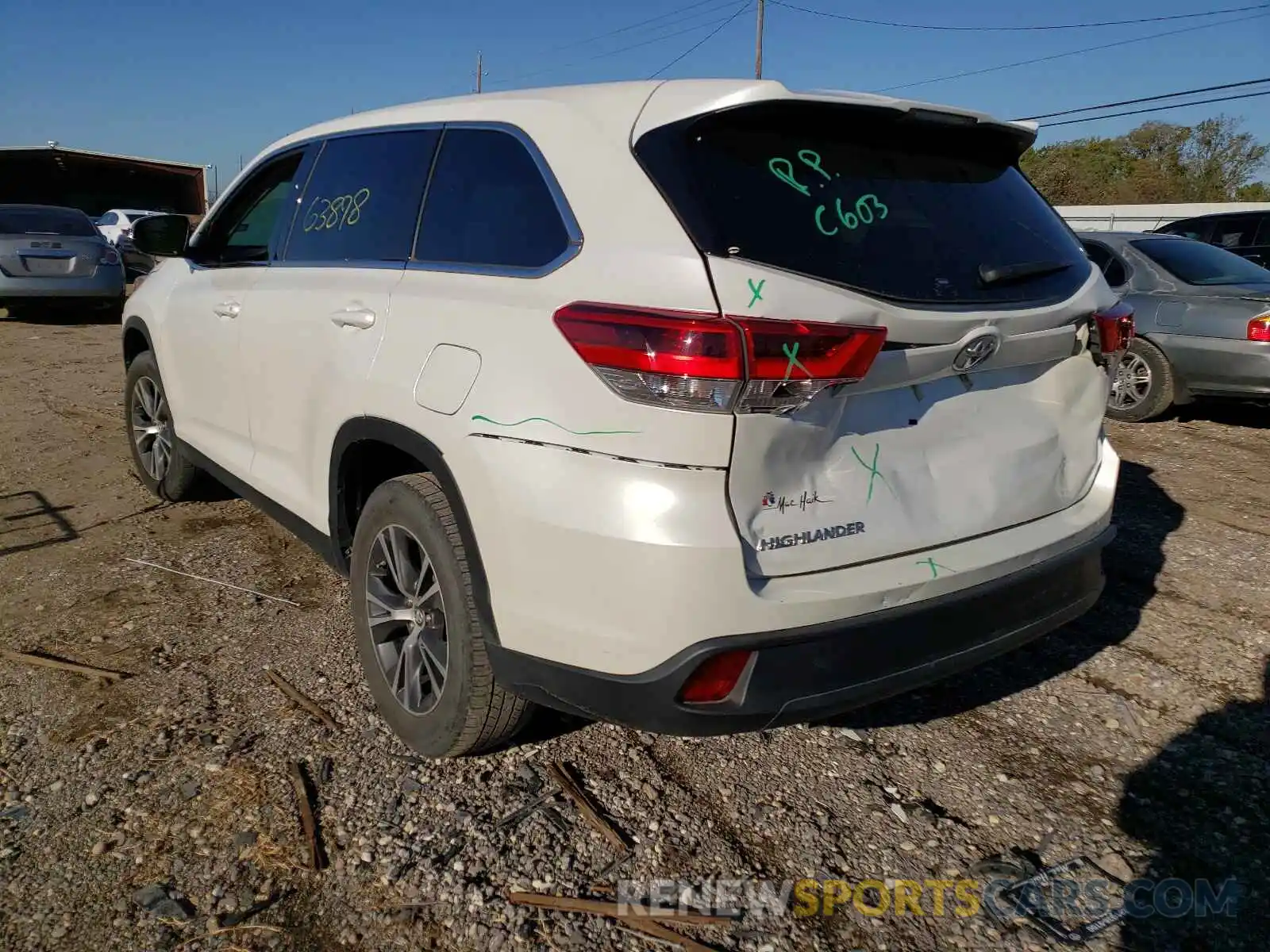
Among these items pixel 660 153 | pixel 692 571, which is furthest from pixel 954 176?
pixel 692 571

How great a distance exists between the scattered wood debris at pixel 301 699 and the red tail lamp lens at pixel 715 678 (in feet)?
4.53

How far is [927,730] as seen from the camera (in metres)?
2.87

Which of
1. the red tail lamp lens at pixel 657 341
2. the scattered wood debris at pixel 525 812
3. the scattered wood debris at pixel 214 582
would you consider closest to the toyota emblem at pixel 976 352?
the red tail lamp lens at pixel 657 341

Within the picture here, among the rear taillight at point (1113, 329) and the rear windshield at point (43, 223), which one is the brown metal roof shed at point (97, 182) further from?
the rear taillight at point (1113, 329)

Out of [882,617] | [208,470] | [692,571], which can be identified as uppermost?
[692,571]

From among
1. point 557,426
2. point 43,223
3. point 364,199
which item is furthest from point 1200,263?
point 43,223

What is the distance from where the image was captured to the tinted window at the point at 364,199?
290 centimetres

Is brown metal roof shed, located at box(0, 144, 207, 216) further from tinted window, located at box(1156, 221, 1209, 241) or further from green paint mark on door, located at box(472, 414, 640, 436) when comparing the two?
green paint mark on door, located at box(472, 414, 640, 436)

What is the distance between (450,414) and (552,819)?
109 centimetres

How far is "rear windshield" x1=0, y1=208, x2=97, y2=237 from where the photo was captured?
40.0 ft

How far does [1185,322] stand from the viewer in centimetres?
700

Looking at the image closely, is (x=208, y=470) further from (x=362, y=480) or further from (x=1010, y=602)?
(x=1010, y=602)

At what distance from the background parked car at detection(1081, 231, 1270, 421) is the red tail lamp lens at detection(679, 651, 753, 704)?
5974 mm

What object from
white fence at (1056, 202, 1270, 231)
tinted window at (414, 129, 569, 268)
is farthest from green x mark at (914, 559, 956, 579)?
white fence at (1056, 202, 1270, 231)
